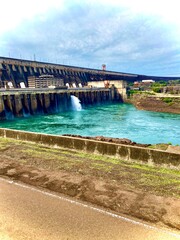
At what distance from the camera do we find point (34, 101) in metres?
38.2

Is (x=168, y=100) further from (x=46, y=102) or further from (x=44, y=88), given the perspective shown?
(x=44, y=88)

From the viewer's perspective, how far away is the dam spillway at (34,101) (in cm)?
3306

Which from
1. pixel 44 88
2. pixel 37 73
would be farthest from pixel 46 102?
pixel 37 73

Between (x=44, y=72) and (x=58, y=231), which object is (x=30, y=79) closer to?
(x=44, y=72)

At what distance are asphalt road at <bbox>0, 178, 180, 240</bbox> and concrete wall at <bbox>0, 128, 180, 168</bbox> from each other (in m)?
3.96

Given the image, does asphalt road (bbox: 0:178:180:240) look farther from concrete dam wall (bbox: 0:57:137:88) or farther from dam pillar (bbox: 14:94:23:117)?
concrete dam wall (bbox: 0:57:137:88)

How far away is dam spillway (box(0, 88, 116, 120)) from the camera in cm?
3306

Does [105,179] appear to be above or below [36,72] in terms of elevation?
below

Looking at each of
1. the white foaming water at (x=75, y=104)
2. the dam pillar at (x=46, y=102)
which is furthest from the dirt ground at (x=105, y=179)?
the white foaming water at (x=75, y=104)

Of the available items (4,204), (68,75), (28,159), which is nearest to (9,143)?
(28,159)

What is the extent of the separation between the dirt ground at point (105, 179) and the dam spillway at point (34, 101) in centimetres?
2477

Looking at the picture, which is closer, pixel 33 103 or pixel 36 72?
pixel 33 103

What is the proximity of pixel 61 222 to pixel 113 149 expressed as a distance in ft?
16.3

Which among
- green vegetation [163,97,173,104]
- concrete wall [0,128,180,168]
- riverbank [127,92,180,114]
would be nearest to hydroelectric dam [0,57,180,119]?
riverbank [127,92,180,114]
